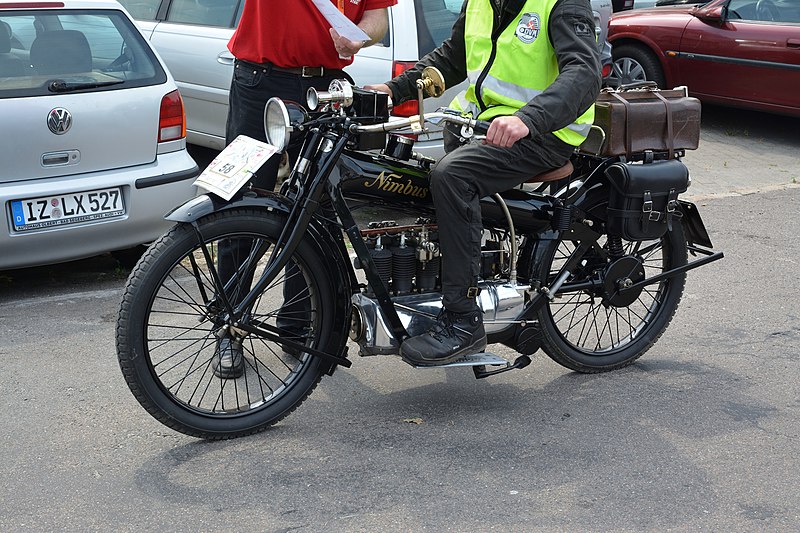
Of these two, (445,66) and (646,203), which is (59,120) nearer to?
(445,66)

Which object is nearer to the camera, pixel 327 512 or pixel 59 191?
pixel 327 512

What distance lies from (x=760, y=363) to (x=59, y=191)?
3504mm

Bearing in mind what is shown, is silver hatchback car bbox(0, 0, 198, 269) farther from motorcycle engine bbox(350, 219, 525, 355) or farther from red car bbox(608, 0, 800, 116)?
red car bbox(608, 0, 800, 116)

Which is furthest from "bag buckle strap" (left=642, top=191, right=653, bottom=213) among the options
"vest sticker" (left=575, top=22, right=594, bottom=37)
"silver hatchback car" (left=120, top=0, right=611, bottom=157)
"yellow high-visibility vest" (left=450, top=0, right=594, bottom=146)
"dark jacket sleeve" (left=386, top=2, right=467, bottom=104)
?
"silver hatchback car" (left=120, top=0, right=611, bottom=157)

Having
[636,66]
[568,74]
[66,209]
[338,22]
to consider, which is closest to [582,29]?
[568,74]

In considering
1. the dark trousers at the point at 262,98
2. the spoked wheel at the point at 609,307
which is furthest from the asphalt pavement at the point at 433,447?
the dark trousers at the point at 262,98

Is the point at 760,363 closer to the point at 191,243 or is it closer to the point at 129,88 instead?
the point at 191,243

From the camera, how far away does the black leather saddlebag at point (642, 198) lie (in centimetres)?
423

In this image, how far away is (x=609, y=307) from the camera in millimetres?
4625

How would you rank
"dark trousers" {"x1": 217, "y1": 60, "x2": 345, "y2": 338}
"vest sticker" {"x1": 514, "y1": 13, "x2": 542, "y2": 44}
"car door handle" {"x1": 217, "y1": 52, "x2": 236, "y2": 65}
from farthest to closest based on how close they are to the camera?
"car door handle" {"x1": 217, "y1": 52, "x2": 236, "y2": 65}
"dark trousers" {"x1": 217, "y1": 60, "x2": 345, "y2": 338}
"vest sticker" {"x1": 514, "y1": 13, "x2": 542, "y2": 44}

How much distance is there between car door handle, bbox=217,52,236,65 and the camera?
282 inches

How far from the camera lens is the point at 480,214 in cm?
388

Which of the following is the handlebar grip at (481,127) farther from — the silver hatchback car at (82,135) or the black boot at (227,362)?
the silver hatchback car at (82,135)

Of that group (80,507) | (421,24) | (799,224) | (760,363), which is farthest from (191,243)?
(799,224)
